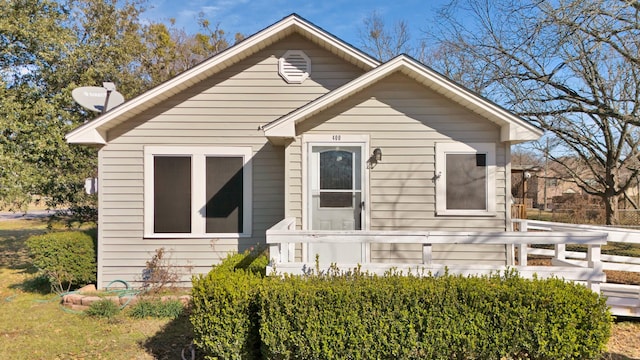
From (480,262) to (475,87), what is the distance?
277 inches

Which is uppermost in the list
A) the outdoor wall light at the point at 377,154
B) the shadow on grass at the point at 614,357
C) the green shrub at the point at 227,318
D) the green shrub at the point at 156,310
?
the outdoor wall light at the point at 377,154

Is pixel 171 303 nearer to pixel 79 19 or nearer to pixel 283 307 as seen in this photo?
pixel 283 307

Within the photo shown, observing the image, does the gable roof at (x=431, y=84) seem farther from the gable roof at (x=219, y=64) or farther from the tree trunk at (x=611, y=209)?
the tree trunk at (x=611, y=209)

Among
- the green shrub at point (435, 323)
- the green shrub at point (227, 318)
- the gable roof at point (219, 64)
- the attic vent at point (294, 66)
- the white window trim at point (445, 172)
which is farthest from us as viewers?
the attic vent at point (294, 66)

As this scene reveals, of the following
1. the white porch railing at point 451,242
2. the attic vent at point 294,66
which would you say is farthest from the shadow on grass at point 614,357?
the attic vent at point 294,66

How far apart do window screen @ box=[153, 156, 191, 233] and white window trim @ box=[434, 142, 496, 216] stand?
4.66 meters

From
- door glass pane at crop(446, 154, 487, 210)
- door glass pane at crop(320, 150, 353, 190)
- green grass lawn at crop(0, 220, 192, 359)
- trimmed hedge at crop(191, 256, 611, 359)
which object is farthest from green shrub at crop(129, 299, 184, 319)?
door glass pane at crop(446, 154, 487, 210)

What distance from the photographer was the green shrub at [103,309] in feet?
18.6

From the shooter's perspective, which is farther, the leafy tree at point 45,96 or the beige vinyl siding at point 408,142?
the leafy tree at point 45,96

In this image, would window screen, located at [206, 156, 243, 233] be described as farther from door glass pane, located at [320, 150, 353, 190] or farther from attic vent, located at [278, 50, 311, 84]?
attic vent, located at [278, 50, 311, 84]

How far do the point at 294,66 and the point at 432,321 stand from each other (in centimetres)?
553

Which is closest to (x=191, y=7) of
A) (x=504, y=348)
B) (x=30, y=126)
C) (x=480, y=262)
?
(x=30, y=126)

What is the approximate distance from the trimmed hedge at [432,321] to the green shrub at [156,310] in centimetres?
255

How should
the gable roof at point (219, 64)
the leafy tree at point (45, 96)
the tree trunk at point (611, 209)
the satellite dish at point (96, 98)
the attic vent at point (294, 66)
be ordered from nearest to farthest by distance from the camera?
the gable roof at point (219, 64)
the attic vent at point (294, 66)
the satellite dish at point (96, 98)
the leafy tree at point (45, 96)
the tree trunk at point (611, 209)
